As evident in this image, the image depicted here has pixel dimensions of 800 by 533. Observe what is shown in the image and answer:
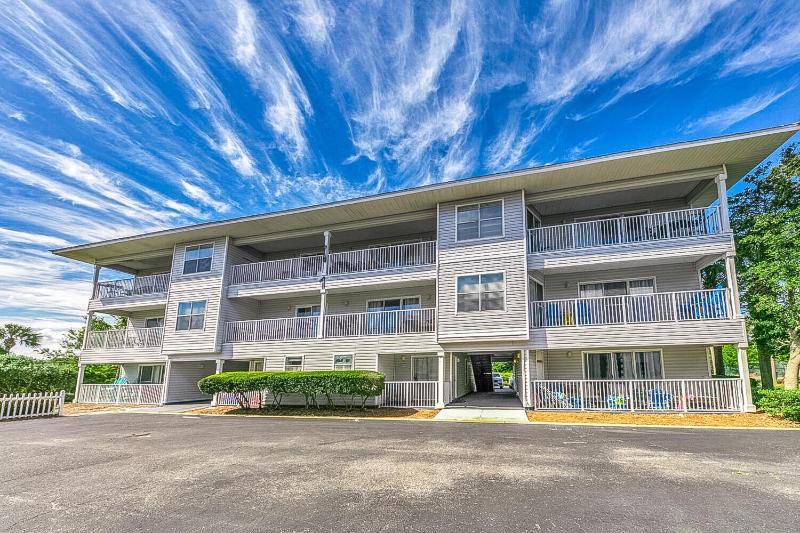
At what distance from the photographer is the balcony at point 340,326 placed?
16594 mm

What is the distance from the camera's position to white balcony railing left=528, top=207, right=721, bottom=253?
13.9 m

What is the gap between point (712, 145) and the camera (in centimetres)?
1242

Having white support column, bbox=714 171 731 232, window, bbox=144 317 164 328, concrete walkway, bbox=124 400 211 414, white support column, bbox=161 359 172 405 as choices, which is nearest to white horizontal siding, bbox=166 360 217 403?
white support column, bbox=161 359 172 405

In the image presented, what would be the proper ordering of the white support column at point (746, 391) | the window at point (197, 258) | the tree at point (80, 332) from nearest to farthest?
the white support column at point (746, 391) → the window at point (197, 258) → the tree at point (80, 332)

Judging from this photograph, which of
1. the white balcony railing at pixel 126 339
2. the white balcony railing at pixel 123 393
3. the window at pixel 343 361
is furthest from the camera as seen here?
the white balcony railing at pixel 126 339

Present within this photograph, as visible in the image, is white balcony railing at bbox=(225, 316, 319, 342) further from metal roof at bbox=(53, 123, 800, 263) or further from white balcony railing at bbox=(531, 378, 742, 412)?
white balcony railing at bbox=(531, 378, 742, 412)

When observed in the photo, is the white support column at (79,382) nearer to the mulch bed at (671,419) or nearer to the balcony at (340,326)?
the balcony at (340,326)

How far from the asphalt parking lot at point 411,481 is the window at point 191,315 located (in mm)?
9503

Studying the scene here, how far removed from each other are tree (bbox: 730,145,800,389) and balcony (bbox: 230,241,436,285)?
429 inches

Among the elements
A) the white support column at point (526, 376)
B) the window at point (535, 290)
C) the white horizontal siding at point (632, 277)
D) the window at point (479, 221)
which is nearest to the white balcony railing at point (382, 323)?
the window at point (479, 221)

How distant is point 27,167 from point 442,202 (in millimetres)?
17739

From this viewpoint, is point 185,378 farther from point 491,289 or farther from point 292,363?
point 491,289

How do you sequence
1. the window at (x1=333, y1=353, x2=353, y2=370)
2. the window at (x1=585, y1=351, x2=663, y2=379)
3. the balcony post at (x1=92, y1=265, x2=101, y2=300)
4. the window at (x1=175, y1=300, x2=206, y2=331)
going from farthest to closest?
the balcony post at (x1=92, y1=265, x2=101, y2=300) → the window at (x1=175, y1=300, x2=206, y2=331) → the window at (x1=333, y1=353, x2=353, y2=370) → the window at (x1=585, y1=351, x2=663, y2=379)

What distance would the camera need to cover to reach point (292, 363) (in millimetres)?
18188
